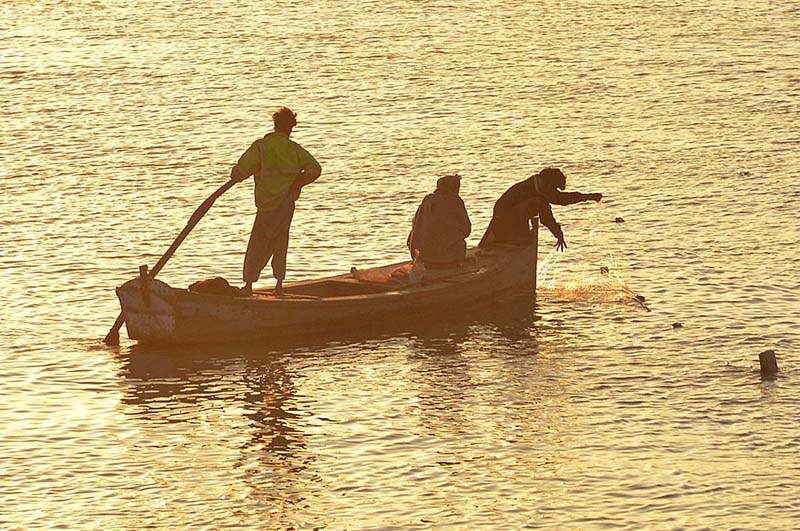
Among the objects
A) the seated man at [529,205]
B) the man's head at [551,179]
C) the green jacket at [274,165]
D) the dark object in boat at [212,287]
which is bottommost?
the dark object in boat at [212,287]

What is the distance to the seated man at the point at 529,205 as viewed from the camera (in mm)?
19906

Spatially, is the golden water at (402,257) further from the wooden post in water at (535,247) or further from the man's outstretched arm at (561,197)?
the man's outstretched arm at (561,197)

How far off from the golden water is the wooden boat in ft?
0.75

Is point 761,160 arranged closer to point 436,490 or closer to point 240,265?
point 240,265

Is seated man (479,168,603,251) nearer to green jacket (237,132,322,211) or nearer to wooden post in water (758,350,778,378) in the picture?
green jacket (237,132,322,211)

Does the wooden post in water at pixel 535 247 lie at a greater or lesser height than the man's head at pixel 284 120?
lesser

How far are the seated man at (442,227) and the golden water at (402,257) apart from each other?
84 cm

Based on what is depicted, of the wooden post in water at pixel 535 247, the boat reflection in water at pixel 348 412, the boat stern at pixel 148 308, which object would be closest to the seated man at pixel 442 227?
the boat reflection in water at pixel 348 412

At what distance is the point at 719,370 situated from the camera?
17.4m

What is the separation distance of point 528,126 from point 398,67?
629cm

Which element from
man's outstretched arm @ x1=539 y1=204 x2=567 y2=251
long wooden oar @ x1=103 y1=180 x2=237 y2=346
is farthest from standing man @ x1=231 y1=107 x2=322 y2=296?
man's outstretched arm @ x1=539 y1=204 x2=567 y2=251

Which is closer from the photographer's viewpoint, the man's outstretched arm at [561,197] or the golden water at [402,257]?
the golden water at [402,257]

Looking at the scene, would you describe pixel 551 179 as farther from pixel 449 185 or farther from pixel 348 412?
pixel 348 412

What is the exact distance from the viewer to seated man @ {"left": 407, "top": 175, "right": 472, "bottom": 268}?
1923 centimetres
